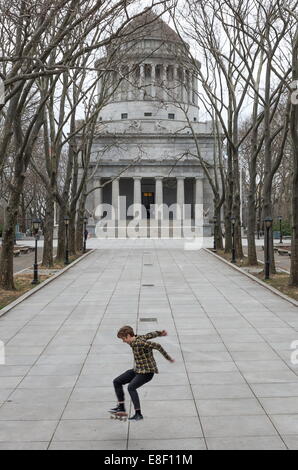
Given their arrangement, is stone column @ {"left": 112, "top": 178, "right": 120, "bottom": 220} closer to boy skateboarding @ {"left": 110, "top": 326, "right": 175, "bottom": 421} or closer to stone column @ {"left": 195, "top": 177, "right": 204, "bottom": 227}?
stone column @ {"left": 195, "top": 177, "right": 204, "bottom": 227}

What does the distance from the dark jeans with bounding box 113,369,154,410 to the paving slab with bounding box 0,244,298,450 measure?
1.24 ft

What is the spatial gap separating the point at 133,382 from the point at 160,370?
325 centimetres

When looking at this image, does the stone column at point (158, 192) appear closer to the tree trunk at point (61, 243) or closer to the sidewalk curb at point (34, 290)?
the tree trunk at point (61, 243)

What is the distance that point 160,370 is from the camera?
11.1m

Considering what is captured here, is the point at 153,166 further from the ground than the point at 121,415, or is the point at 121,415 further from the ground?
the point at 153,166

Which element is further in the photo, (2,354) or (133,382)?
(2,354)

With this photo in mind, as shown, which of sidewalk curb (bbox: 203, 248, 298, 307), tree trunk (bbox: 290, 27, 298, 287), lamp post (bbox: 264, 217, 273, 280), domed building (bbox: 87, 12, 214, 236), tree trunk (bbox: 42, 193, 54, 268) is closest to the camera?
sidewalk curb (bbox: 203, 248, 298, 307)

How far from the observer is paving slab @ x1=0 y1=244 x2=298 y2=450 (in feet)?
25.3

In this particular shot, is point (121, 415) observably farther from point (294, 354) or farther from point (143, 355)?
point (294, 354)

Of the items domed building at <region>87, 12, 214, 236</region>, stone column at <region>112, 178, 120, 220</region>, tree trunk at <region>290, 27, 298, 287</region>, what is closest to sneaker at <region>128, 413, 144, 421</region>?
tree trunk at <region>290, 27, 298, 287</region>

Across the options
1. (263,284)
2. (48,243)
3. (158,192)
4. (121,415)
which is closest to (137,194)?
(158,192)
